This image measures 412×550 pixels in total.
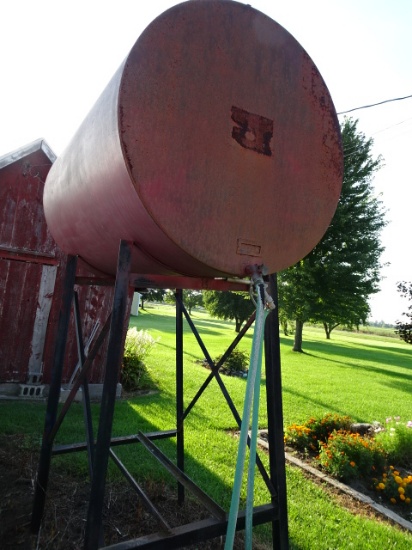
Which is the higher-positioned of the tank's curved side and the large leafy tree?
the large leafy tree

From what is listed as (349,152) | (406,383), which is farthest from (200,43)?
(349,152)

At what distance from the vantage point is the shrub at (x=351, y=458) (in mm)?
4750

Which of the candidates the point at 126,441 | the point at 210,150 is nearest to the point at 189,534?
the point at 126,441

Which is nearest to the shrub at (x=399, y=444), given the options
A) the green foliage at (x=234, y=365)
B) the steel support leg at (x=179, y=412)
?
the steel support leg at (x=179, y=412)

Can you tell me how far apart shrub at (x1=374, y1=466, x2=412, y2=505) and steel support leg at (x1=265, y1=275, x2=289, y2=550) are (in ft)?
8.81

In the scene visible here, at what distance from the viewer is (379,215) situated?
16.5 meters

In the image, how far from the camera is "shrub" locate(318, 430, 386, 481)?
4750 mm

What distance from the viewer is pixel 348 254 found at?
1611 cm

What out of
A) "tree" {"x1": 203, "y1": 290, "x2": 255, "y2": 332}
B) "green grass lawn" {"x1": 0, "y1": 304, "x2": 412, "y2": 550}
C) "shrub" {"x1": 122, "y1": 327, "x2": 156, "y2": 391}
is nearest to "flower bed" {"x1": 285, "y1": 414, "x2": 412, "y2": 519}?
"green grass lawn" {"x1": 0, "y1": 304, "x2": 412, "y2": 550}

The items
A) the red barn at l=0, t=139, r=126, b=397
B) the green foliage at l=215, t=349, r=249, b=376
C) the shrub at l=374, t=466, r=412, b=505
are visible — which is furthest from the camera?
the green foliage at l=215, t=349, r=249, b=376

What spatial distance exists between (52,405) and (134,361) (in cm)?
580

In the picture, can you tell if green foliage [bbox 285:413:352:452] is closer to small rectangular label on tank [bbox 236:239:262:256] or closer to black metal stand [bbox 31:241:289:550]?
black metal stand [bbox 31:241:289:550]

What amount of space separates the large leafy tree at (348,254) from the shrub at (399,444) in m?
10.8

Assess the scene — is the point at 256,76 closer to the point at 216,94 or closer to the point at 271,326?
the point at 216,94
